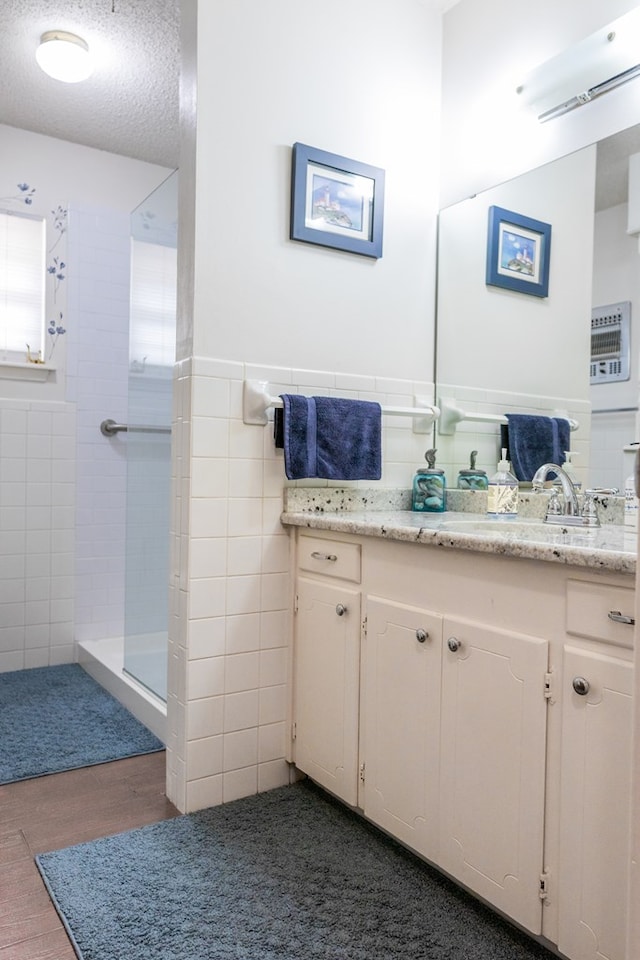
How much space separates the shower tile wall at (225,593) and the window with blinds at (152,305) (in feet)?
2.13

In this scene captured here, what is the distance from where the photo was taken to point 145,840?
5.49 feet

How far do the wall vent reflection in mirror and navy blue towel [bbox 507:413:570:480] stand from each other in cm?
18

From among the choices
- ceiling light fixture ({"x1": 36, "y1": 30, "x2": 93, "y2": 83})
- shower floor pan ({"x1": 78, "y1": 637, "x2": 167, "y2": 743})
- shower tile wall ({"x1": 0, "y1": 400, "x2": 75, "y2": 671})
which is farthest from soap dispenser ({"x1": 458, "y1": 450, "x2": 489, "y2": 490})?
ceiling light fixture ({"x1": 36, "y1": 30, "x2": 93, "y2": 83})

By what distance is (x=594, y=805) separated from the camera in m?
1.12

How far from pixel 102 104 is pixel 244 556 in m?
2.27

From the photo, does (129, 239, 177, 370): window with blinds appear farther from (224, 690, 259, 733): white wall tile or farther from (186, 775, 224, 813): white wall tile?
(186, 775, 224, 813): white wall tile

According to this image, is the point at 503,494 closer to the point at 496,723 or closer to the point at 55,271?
the point at 496,723

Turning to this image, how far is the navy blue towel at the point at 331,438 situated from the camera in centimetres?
187

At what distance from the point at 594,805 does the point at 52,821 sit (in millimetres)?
1401

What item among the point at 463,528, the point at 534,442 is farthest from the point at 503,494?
the point at 463,528

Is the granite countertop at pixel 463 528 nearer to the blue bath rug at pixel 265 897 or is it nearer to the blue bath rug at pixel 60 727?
the blue bath rug at pixel 265 897

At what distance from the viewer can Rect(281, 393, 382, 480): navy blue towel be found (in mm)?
1872

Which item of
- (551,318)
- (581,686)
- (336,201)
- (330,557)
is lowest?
(581,686)

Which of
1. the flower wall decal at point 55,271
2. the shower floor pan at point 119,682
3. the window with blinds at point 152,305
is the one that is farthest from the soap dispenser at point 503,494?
the flower wall decal at point 55,271
